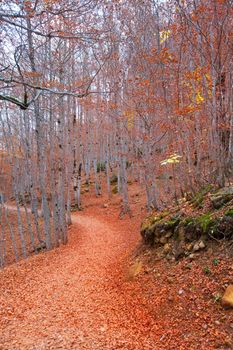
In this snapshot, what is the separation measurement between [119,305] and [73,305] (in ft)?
2.82

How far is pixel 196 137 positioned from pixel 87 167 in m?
15.9

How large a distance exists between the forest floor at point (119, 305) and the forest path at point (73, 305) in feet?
0.05

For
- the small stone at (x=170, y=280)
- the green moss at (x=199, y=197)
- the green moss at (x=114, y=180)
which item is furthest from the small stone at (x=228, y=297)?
the green moss at (x=114, y=180)

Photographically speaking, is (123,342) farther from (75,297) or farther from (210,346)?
(75,297)

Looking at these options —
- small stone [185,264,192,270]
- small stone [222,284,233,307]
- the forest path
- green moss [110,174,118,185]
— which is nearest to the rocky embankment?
small stone [185,264,192,270]

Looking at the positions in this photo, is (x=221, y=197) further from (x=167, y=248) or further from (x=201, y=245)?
(x=167, y=248)

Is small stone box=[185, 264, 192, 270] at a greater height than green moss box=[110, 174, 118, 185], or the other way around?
small stone box=[185, 264, 192, 270]

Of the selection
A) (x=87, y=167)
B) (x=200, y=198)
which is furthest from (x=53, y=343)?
(x=87, y=167)

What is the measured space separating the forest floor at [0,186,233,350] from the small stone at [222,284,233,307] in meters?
0.11

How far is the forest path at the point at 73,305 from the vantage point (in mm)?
3645

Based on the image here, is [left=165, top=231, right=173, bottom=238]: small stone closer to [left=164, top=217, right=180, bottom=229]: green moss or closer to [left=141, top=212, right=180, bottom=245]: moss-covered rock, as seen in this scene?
[left=141, top=212, right=180, bottom=245]: moss-covered rock

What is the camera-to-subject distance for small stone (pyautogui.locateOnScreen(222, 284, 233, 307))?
334 centimetres

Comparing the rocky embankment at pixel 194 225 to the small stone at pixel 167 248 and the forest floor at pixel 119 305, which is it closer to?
the small stone at pixel 167 248

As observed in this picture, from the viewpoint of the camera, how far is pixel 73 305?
15.4ft
